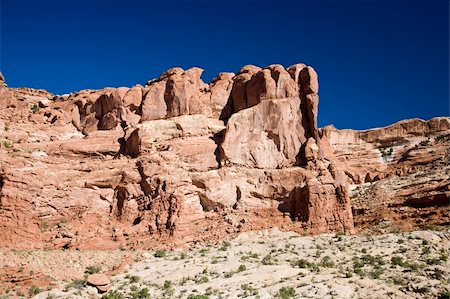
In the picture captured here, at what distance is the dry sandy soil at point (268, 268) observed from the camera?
29453mm

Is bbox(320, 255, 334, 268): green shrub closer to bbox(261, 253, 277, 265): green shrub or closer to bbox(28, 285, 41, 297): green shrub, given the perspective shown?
bbox(261, 253, 277, 265): green shrub

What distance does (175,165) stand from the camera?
46750 mm

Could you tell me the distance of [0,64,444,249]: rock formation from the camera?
4228cm

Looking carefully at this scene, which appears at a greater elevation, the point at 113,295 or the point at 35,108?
the point at 35,108

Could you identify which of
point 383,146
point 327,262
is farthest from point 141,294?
point 383,146

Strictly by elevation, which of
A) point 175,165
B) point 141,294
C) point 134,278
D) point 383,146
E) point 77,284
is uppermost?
point 383,146

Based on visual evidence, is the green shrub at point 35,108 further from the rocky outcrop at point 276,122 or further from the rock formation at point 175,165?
the rocky outcrop at point 276,122

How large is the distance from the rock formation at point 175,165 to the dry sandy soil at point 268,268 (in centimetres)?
264

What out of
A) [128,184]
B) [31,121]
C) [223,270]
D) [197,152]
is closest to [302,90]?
[197,152]

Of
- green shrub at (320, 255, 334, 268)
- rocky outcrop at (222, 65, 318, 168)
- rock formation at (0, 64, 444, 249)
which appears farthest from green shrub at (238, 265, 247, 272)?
rocky outcrop at (222, 65, 318, 168)

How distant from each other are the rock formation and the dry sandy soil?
8.67 ft

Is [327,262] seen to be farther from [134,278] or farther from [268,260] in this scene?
[134,278]

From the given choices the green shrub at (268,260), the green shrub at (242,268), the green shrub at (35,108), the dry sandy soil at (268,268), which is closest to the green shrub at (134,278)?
the dry sandy soil at (268,268)

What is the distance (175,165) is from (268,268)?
16.4 metres
